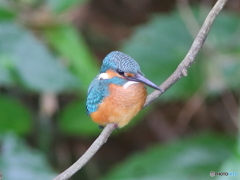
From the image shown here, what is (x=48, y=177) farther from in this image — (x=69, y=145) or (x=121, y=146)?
(x=121, y=146)

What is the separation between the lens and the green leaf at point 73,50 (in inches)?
146

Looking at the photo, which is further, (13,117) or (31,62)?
(13,117)

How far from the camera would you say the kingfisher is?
1.77 meters

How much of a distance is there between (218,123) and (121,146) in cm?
121

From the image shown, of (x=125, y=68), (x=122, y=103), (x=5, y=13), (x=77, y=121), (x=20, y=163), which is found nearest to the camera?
(x=125, y=68)

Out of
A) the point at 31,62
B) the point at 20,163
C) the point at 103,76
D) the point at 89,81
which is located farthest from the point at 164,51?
the point at 103,76

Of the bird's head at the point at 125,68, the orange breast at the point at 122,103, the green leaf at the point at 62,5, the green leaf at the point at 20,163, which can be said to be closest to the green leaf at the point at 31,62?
the green leaf at the point at 62,5

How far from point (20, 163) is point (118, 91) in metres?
1.73

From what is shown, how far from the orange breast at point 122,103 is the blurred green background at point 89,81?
2.58 feet

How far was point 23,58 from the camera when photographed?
3.55 meters

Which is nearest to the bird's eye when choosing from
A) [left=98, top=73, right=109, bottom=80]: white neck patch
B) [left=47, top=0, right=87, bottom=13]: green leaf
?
[left=98, top=73, right=109, bottom=80]: white neck patch

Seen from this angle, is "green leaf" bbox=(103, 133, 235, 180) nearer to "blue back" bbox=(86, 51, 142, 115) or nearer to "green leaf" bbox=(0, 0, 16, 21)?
"blue back" bbox=(86, 51, 142, 115)

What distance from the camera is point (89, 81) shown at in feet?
11.9

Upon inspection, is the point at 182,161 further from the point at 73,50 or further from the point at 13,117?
the point at 13,117
